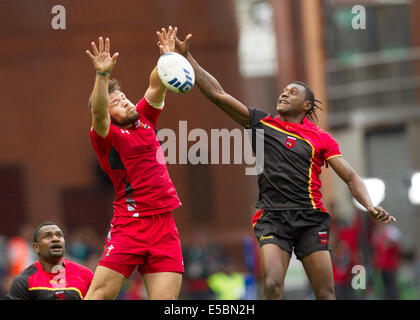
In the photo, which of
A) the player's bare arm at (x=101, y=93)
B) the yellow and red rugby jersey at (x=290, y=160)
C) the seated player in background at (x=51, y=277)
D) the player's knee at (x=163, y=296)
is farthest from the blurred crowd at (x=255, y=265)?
the player's bare arm at (x=101, y=93)

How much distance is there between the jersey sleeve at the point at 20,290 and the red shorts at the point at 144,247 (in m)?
1.01

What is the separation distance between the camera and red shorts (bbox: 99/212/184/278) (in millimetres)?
7148

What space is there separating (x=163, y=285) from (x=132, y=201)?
76cm

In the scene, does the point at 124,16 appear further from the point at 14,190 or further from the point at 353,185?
the point at 353,185

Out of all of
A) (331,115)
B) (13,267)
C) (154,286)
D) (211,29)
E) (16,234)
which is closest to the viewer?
(154,286)

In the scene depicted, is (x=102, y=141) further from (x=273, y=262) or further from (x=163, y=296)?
(x=273, y=262)

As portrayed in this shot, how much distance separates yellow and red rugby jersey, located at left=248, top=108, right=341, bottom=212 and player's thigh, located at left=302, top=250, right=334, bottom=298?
0.45 meters

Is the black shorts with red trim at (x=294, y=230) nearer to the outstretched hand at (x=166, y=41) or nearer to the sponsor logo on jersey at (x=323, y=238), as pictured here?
the sponsor logo on jersey at (x=323, y=238)

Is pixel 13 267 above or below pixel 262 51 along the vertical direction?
below

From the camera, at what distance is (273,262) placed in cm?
738

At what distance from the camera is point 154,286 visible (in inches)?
281

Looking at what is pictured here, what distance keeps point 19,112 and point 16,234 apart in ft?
11.9
